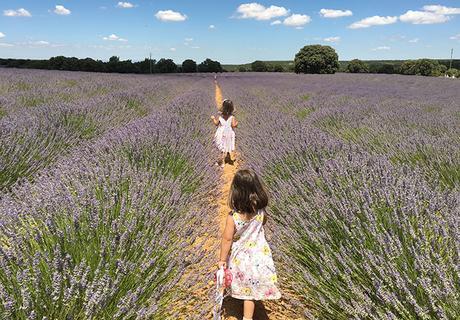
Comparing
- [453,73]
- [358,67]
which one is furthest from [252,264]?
[358,67]

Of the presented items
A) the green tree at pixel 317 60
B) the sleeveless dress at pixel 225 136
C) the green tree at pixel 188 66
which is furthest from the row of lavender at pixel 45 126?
the green tree at pixel 188 66

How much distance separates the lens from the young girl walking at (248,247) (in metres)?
2.17

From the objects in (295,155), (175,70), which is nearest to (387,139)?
(295,155)

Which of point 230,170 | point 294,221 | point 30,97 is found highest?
point 30,97

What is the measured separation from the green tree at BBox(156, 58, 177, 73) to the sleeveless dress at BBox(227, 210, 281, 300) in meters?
45.2

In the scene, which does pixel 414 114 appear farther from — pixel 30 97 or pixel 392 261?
pixel 30 97

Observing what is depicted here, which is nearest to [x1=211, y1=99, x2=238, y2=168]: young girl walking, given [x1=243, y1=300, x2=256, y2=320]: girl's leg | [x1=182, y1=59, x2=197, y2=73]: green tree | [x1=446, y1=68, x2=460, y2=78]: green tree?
[x1=243, y1=300, x2=256, y2=320]: girl's leg

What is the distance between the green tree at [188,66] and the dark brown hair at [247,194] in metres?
48.1

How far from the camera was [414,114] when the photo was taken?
604cm

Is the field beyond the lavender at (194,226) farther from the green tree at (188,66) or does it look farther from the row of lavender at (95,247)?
the green tree at (188,66)

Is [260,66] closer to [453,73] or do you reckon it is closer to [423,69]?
[423,69]

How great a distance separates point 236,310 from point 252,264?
37cm

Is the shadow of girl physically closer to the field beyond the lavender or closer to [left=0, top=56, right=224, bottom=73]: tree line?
the field beyond the lavender

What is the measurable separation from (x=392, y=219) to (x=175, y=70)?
48552 millimetres
